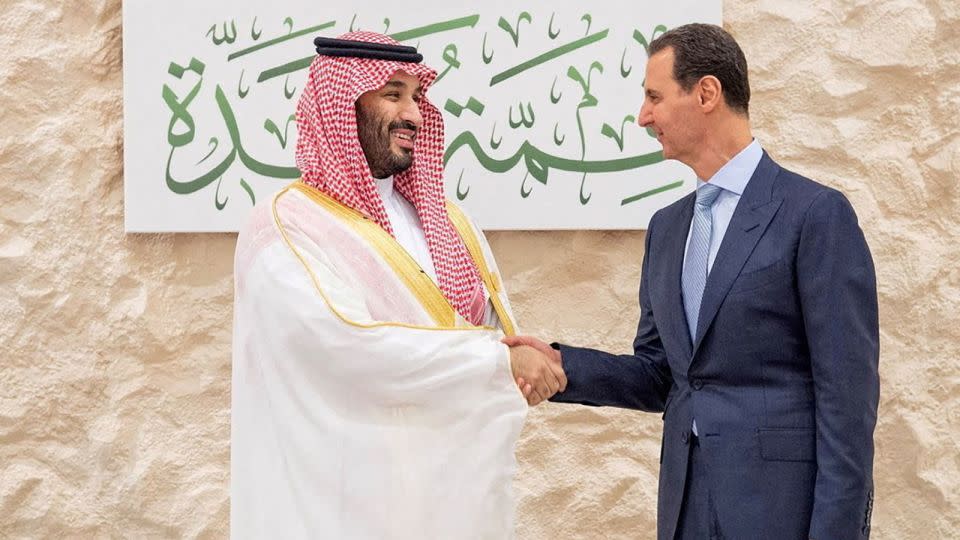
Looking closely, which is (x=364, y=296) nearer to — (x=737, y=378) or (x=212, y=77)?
(x=737, y=378)

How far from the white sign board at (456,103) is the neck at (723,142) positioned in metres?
1.29

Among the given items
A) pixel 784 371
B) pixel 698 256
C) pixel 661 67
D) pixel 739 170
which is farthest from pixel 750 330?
pixel 661 67

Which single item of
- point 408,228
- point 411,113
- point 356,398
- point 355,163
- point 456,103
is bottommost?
point 356,398

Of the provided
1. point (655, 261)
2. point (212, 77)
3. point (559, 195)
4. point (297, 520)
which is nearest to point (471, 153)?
point (559, 195)

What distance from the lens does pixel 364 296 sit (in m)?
2.45

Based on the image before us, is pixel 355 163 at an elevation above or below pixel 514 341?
above

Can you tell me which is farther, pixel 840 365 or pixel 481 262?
pixel 481 262

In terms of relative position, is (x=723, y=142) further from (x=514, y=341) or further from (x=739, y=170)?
(x=514, y=341)

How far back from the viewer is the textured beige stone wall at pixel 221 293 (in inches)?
147

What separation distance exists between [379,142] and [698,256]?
2.39 feet

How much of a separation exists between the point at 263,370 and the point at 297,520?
306 mm

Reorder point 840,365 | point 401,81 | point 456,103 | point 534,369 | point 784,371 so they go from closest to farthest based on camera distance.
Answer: point 840,365 < point 784,371 < point 534,369 < point 401,81 < point 456,103

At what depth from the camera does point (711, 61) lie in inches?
93.4

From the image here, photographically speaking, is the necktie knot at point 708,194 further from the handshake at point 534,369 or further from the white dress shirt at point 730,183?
the handshake at point 534,369
